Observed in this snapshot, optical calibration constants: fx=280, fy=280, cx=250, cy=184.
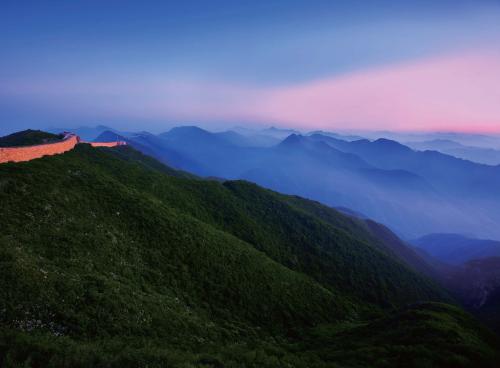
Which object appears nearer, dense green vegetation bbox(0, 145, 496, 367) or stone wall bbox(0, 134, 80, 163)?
dense green vegetation bbox(0, 145, 496, 367)

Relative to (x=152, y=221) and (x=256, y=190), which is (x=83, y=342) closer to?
(x=152, y=221)

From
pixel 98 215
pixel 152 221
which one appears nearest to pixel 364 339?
pixel 152 221

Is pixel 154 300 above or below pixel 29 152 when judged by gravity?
below

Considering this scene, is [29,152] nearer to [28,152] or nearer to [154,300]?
[28,152]

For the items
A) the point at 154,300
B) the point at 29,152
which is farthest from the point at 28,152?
the point at 154,300

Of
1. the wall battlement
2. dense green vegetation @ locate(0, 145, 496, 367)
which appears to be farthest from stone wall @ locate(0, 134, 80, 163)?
dense green vegetation @ locate(0, 145, 496, 367)

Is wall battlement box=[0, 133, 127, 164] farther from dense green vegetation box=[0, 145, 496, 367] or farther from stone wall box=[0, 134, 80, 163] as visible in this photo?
dense green vegetation box=[0, 145, 496, 367]

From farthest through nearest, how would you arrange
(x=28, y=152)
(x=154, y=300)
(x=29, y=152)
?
(x=29, y=152), (x=28, y=152), (x=154, y=300)

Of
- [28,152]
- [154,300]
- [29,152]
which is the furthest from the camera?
[29,152]
